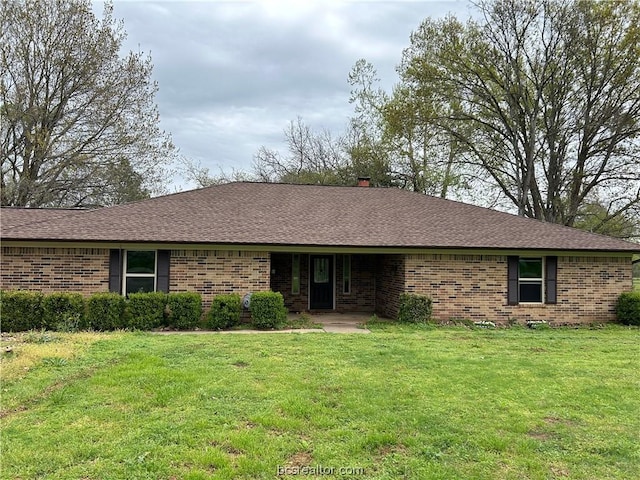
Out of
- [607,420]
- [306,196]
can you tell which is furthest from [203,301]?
[607,420]

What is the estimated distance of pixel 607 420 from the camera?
16.7 feet

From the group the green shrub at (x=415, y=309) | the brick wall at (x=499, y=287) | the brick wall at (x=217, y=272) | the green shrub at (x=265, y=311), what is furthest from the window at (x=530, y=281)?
the brick wall at (x=217, y=272)

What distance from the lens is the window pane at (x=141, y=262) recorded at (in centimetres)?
1188

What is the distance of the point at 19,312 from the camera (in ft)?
33.6

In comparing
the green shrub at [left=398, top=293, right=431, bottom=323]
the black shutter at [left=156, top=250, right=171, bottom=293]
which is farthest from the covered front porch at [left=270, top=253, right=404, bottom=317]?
the black shutter at [left=156, top=250, right=171, bottom=293]

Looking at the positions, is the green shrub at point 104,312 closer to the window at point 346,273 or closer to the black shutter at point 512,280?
the window at point 346,273

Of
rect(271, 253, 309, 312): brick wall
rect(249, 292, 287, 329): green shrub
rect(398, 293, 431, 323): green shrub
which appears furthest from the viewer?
rect(271, 253, 309, 312): brick wall

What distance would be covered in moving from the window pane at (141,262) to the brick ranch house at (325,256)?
3 cm

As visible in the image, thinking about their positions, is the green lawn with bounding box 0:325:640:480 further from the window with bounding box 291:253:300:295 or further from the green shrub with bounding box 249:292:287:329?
the window with bounding box 291:253:300:295

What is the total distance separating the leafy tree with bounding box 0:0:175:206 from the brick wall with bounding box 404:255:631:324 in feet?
55.6

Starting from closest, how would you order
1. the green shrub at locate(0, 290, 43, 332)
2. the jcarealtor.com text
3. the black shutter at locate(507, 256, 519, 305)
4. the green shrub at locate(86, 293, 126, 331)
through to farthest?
1. the jcarealtor.com text
2. the green shrub at locate(0, 290, 43, 332)
3. the green shrub at locate(86, 293, 126, 331)
4. the black shutter at locate(507, 256, 519, 305)

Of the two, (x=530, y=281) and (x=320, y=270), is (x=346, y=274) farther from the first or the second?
(x=530, y=281)

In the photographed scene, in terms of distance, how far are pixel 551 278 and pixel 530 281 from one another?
1.90 feet

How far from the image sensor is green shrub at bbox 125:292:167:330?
35.1 feet
